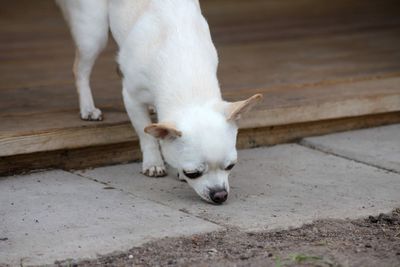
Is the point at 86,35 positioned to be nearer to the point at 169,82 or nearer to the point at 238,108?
the point at 169,82

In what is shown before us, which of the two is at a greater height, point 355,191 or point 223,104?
point 223,104

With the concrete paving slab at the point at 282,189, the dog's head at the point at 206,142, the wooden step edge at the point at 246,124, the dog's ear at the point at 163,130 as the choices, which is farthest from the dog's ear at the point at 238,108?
the wooden step edge at the point at 246,124

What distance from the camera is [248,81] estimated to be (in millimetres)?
6793

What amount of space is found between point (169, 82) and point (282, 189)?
898mm

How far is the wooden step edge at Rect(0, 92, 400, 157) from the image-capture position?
5.41 meters

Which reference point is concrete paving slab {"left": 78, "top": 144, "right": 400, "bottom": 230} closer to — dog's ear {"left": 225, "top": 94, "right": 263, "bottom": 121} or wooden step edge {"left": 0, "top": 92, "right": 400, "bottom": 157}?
wooden step edge {"left": 0, "top": 92, "right": 400, "bottom": 157}

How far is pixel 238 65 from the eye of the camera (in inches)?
289

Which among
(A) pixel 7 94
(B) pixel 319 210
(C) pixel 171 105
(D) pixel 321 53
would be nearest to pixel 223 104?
(C) pixel 171 105

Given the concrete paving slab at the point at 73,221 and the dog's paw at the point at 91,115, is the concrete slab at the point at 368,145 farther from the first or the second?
the concrete paving slab at the point at 73,221

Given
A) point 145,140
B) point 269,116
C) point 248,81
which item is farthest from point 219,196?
point 248,81

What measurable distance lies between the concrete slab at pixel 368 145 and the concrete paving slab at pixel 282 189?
0.35ft

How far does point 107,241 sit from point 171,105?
Result: 3.03 feet

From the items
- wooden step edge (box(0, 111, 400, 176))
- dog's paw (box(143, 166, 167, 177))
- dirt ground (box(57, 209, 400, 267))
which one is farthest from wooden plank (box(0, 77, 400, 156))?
dirt ground (box(57, 209, 400, 267))

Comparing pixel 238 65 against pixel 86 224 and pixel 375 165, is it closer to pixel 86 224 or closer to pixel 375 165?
pixel 375 165
